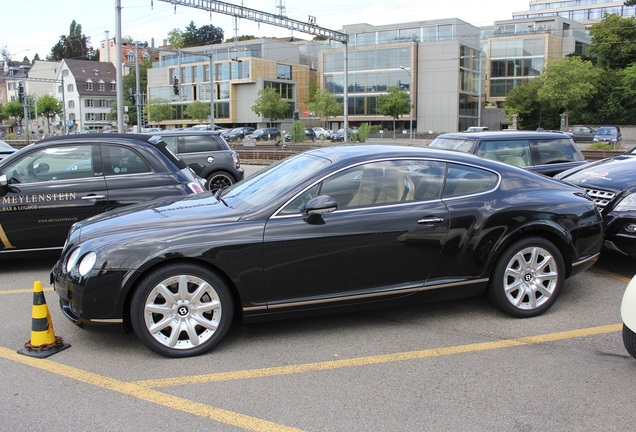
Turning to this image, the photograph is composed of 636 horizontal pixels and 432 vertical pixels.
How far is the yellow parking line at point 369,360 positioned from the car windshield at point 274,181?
1319mm

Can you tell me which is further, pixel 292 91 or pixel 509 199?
pixel 292 91

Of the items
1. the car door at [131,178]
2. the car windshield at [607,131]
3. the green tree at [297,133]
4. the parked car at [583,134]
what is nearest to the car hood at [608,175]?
the car door at [131,178]

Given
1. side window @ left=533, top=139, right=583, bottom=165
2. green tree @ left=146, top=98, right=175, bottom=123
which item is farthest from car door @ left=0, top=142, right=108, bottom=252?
green tree @ left=146, top=98, right=175, bottom=123

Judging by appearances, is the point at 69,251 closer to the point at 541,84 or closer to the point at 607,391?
the point at 607,391

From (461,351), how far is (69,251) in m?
3.15

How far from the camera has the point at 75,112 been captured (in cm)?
10444

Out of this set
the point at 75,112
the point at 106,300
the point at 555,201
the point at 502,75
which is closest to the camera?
the point at 106,300

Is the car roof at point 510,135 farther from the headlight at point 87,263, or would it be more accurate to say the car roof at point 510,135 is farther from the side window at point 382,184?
the headlight at point 87,263

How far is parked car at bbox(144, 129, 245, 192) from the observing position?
45.4ft

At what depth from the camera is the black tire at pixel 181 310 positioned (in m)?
4.15

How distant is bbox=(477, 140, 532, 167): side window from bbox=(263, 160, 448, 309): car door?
4865 millimetres

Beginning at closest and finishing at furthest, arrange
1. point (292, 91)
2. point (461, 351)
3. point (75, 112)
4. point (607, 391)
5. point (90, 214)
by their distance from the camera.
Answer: point (607, 391) → point (461, 351) → point (90, 214) → point (292, 91) → point (75, 112)

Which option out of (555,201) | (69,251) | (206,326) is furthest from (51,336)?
(555,201)

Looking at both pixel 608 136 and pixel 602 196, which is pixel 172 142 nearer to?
pixel 602 196
